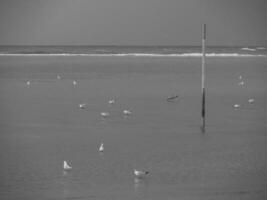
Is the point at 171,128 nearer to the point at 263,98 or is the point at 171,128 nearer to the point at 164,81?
the point at 263,98

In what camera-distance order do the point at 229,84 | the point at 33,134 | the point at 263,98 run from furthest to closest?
the point at 229,84
the point at 263,98
the point at 33,134

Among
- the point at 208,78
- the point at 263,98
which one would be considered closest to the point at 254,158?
the point at 263,98

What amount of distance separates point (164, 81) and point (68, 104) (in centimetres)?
1683

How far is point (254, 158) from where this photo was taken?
2062cm

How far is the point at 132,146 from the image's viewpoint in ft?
74.1

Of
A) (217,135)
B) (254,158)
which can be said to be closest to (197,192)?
(254,158)

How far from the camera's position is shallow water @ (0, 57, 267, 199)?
56.5 ft

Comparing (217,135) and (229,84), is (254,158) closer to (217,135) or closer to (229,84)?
(217,135)

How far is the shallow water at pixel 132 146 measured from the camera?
17219mm

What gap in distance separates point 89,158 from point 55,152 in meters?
1.39

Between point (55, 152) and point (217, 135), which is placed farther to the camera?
point (217, 135)

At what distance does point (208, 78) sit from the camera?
5453 cm

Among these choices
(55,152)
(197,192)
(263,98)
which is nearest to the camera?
(197,192)

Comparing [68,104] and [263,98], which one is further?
[263,98]
